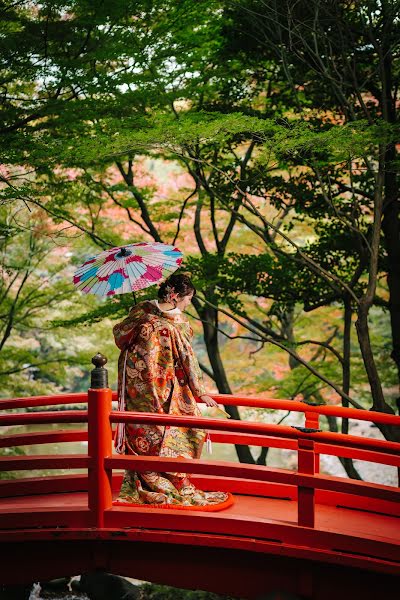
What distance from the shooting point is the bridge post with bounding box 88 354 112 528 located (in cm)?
434

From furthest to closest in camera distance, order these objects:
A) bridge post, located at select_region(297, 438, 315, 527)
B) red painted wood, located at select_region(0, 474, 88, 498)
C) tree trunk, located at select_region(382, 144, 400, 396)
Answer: tree trunk, located at select_region(382, 144, 400, 396) < red painted wood, located at select_region(0, 474, 88, 498) < bridge post, located at select_region(297, 438, 315, 527)

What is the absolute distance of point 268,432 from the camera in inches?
166

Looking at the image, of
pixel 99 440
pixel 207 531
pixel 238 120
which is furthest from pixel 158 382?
pixel 238 120

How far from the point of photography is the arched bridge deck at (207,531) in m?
4.10

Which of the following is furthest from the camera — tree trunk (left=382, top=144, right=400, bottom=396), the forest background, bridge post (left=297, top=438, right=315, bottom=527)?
tree trunk (left=382, top=144, right=400, bottom=396)

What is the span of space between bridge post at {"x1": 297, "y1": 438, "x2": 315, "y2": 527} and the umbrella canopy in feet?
4.84

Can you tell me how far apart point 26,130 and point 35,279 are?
214 inches

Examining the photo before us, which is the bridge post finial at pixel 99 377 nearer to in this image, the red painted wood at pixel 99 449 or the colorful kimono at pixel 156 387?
the red painted wood at pixel 99 449

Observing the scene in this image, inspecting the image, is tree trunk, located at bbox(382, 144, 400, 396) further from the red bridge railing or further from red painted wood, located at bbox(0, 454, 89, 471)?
red painted wood, located at bbox(0, 454, 89, 471)

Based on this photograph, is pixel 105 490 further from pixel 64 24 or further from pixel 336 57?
pixel 336 57

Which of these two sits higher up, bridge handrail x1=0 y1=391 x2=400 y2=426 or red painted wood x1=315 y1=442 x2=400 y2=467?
bridge handrail x1=0 y1=391 x2=400 y2=426

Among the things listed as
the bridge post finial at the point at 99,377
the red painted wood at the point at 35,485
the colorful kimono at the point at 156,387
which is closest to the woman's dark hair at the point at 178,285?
the colorful kimono at the point at 156,387

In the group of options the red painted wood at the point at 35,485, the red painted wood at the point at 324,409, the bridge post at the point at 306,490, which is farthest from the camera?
the red painted wood at the point at 324,409

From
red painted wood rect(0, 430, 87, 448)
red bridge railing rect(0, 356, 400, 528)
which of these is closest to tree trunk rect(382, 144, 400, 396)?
red bridge railing rect(0, 356, 400, 528)
